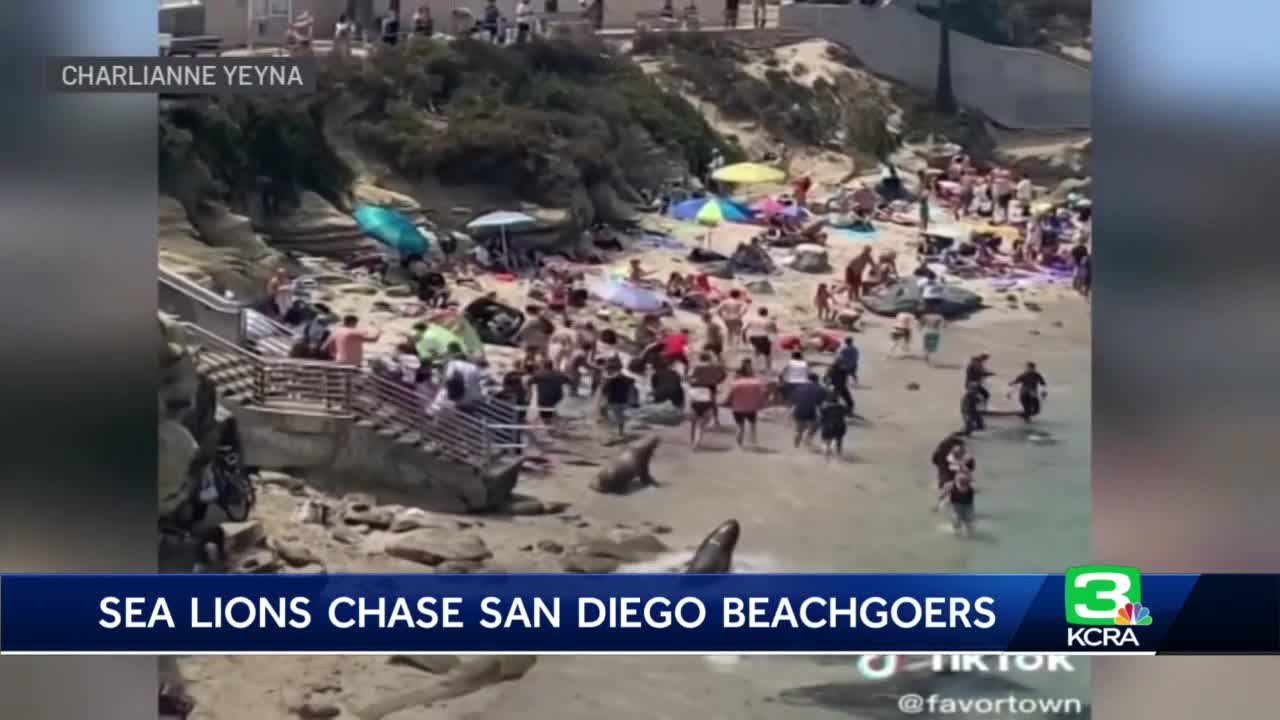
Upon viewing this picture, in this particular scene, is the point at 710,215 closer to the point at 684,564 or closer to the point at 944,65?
the point at 944,65

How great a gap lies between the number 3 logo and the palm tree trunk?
135 centimetres

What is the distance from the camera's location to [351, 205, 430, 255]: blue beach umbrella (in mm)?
4285

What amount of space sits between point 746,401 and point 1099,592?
43.5 inches

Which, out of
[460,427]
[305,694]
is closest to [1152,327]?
[460,427]

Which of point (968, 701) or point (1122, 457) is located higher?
point (1122, 457)

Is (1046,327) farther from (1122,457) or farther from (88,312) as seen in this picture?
(88,312)

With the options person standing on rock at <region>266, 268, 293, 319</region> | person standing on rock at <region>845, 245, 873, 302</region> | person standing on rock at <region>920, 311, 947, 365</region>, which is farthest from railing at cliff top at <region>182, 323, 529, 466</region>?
person standing on rock at <region>920, 311, 947, 365</region>

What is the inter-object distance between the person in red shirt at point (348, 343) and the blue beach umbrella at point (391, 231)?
24 cm

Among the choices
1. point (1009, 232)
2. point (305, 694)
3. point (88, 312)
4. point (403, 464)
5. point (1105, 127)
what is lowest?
point (305, 694)

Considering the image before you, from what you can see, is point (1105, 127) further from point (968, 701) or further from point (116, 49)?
point (116, 49)

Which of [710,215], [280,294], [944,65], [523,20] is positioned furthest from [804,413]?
[280,294]

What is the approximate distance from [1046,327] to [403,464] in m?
1.83

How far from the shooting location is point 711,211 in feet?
14.2

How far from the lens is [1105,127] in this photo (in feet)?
13.7
